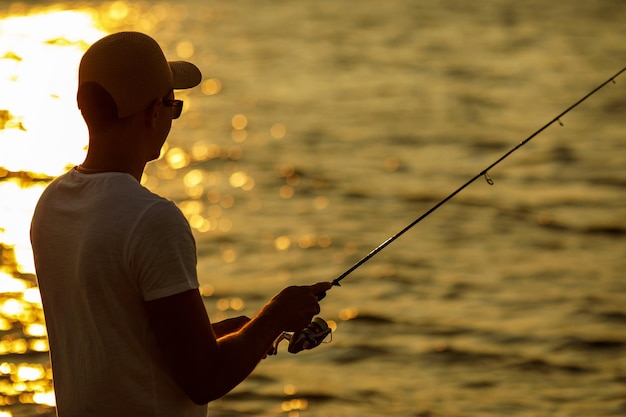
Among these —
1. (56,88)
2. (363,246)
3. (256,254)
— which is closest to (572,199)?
(363,246)

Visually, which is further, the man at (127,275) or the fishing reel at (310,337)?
the fishing reel at (310,337)

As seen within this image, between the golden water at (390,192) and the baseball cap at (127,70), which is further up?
the golden water at (390,192)

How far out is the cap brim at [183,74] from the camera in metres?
2.77

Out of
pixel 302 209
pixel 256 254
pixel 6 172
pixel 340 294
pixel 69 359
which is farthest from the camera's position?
pixel 6 172

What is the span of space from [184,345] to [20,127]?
11.6 m

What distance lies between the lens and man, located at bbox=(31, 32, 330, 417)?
247 centimetres

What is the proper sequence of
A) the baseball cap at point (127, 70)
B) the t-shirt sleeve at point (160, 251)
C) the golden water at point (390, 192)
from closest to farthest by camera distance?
the t-shirt sleeve at point (160, 251)
the baseball cap at point (127, 70)
the golden water at point (390, 192)

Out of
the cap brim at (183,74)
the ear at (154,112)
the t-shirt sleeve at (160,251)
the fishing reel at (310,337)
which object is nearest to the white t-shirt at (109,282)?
the t-shirt sleeve at (160,251)

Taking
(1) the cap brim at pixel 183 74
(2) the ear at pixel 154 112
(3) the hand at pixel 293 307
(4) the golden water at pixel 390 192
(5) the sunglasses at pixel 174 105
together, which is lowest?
(3) the hand at pixel 293 307

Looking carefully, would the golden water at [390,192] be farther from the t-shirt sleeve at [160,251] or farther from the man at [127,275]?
the t-shirt sleeve at [160,251]

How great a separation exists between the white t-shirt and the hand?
0.24 m

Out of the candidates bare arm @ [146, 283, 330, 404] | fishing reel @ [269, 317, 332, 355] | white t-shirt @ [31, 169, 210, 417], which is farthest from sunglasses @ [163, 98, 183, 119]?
fishing reel @ [269, 317, 332, 355]

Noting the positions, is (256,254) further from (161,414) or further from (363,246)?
(161,414)

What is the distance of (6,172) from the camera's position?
12086mm
